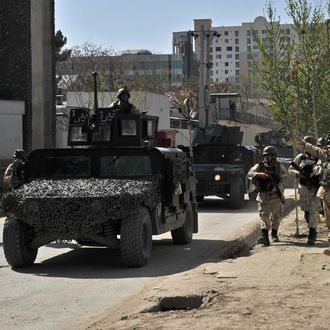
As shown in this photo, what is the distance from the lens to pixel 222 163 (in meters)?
20.2

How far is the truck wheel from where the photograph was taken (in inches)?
367

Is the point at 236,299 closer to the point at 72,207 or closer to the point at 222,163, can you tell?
the point at 72,207

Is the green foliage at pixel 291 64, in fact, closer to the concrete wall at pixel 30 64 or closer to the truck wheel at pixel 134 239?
the truck wheel at pixel 134 239

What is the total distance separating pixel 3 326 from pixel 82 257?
14.5 feet

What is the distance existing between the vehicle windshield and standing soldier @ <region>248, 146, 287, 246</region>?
6.88ft

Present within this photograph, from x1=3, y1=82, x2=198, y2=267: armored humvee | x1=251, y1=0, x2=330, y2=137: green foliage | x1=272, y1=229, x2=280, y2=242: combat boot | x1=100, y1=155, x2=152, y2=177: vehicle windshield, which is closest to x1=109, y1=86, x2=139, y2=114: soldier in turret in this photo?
x1=3, y1=82, x2=198, y2=267: armored humvee

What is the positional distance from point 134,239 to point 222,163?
36.5 feet

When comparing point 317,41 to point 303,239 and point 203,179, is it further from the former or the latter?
point 303,239

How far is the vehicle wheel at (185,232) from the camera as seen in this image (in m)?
12.1

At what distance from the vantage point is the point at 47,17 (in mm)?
31500

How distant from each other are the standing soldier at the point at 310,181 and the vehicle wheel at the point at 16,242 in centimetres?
471

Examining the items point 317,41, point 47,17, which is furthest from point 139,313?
point 47,17

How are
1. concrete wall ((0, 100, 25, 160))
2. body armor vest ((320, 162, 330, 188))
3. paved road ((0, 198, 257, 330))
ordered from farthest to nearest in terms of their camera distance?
concrete wall ((0, 100, 25, 160))
body armor vest ((320, 162, 330, 188))
paved road ((0, 198, 257, 330))

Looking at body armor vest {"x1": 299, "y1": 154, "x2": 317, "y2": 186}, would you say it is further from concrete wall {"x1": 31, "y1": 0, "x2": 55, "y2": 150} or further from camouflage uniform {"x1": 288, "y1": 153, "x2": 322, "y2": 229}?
concrete wall {"x1": 31, "y1": 0, "x2": 55, "y2": 150}
